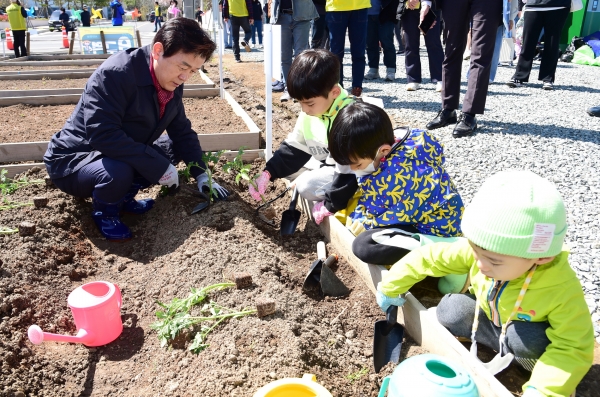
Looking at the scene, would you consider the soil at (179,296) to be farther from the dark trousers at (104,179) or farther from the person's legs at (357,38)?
the person's legs at (357,38)

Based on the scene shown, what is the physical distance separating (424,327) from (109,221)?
2.10 m

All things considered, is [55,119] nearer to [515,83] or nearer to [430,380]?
[430,380]

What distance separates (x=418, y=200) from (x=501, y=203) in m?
0.83

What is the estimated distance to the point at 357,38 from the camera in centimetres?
598

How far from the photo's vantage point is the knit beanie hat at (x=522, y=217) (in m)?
1.45

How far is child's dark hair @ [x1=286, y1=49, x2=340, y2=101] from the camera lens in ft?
9.10

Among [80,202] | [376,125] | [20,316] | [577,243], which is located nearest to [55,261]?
[20,316]

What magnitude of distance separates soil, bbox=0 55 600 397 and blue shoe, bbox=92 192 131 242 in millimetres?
60

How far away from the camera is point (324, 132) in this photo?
3.09 meters

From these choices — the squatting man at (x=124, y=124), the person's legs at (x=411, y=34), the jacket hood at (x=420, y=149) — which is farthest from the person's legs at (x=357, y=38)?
the jacket hood at (x=420, y=149)

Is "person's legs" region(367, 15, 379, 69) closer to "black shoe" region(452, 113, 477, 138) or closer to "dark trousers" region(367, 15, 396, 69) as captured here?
"dark trousers" region(367, 15, 396, 69)

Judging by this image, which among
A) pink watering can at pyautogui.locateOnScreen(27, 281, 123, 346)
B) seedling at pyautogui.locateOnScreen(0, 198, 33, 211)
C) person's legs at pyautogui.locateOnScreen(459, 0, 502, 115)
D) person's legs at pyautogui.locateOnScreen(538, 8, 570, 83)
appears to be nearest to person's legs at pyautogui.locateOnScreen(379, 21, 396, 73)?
person's legs at pyautogui.locateOnScreen(538, 8, 570, 83)

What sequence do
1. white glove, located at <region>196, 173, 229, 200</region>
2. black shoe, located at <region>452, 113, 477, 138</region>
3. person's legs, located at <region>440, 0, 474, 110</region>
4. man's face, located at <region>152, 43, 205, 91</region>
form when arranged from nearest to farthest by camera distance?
man's face, located at <region>152, 43, 205, 91</region>, white glove, located at <region>196, 173, 229, 200</region>, person's legs, located at <region>440, 0, 474, 110</region>, black shoe, located at <region>452, 113, 477, 138</region>

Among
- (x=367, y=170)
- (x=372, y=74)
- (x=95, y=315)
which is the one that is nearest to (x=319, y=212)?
(x=367, y=170)
